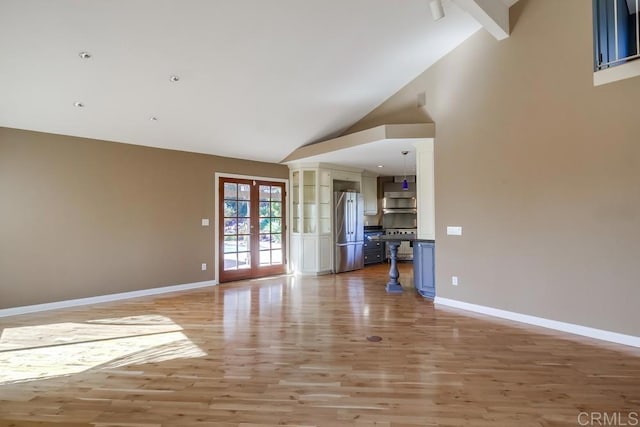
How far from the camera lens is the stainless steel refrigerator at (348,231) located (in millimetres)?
7496

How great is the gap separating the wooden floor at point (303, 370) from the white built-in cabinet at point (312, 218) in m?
2.77

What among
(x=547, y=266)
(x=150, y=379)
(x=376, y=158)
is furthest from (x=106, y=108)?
(x=547, y=266)

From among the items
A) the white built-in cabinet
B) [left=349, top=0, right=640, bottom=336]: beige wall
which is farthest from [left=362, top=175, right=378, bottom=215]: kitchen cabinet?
[left=349, top=0, right=640, bottom=336]: beige wall

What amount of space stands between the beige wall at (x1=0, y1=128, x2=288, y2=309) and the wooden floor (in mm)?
705

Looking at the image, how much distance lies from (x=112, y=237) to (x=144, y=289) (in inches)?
40.2

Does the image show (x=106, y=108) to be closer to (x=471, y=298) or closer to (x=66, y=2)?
(x=66, y=2)

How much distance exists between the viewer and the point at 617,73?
327cm

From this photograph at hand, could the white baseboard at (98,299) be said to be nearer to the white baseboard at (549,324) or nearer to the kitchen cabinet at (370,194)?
the white baseboard at (549,324)

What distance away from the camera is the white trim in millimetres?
3158

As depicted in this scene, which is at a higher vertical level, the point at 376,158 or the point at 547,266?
the point at 376,158

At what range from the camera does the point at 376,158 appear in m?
6.67

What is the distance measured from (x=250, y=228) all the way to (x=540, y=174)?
5.20 m

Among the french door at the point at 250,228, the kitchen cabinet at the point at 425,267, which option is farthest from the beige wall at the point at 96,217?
the kitchen cabinet at the point at 425,267

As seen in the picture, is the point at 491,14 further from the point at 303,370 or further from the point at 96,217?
the point at 96,217
